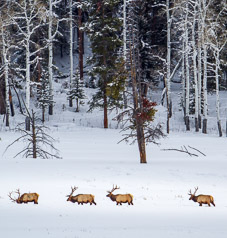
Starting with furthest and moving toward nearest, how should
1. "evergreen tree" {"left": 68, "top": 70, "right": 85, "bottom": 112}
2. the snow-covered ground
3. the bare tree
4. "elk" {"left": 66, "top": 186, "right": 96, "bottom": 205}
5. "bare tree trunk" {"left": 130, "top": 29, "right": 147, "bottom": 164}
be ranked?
"evergreen tree" {"left": 68, "top": 70, "right": 85, "bottom": 112}
the bare tree
"bare tree trunk" {"left": 130, "top": 29, "right": 147, "bottom": 164}
"elk" {"left": 66, "top": 186, "right": 96, "bottom": 205}
the snow-covered ground

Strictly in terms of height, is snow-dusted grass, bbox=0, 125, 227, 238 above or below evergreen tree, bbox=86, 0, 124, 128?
below

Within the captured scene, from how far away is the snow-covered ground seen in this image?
7.59 m

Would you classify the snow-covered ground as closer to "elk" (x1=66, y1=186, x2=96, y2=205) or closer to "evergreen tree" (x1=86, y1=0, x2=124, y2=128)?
"elk" (x1=66, y1=186, x2=96, y2=205)

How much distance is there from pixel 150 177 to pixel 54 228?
564 centimetres

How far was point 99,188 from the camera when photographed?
435 inches

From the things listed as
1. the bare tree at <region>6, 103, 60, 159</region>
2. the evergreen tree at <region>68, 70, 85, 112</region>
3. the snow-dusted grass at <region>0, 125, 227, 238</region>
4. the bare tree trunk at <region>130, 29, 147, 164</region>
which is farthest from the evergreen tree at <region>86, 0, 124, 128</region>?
the bare tree trunk at <region>130, 29, 147, 164</region>

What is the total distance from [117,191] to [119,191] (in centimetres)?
6

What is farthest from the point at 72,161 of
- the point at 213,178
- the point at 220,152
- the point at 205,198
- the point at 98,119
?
the point at 98,119

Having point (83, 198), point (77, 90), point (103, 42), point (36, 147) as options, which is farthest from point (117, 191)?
point (77, 90)

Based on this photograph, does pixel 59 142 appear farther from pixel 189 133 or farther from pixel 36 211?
pixel 36 211

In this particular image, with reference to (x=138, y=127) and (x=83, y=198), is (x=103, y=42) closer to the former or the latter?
(x=138, y=127)

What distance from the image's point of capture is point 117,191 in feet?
35.5

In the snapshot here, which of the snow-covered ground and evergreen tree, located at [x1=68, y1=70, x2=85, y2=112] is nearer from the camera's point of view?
the snow-covered ground

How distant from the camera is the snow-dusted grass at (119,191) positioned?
24.9ft
